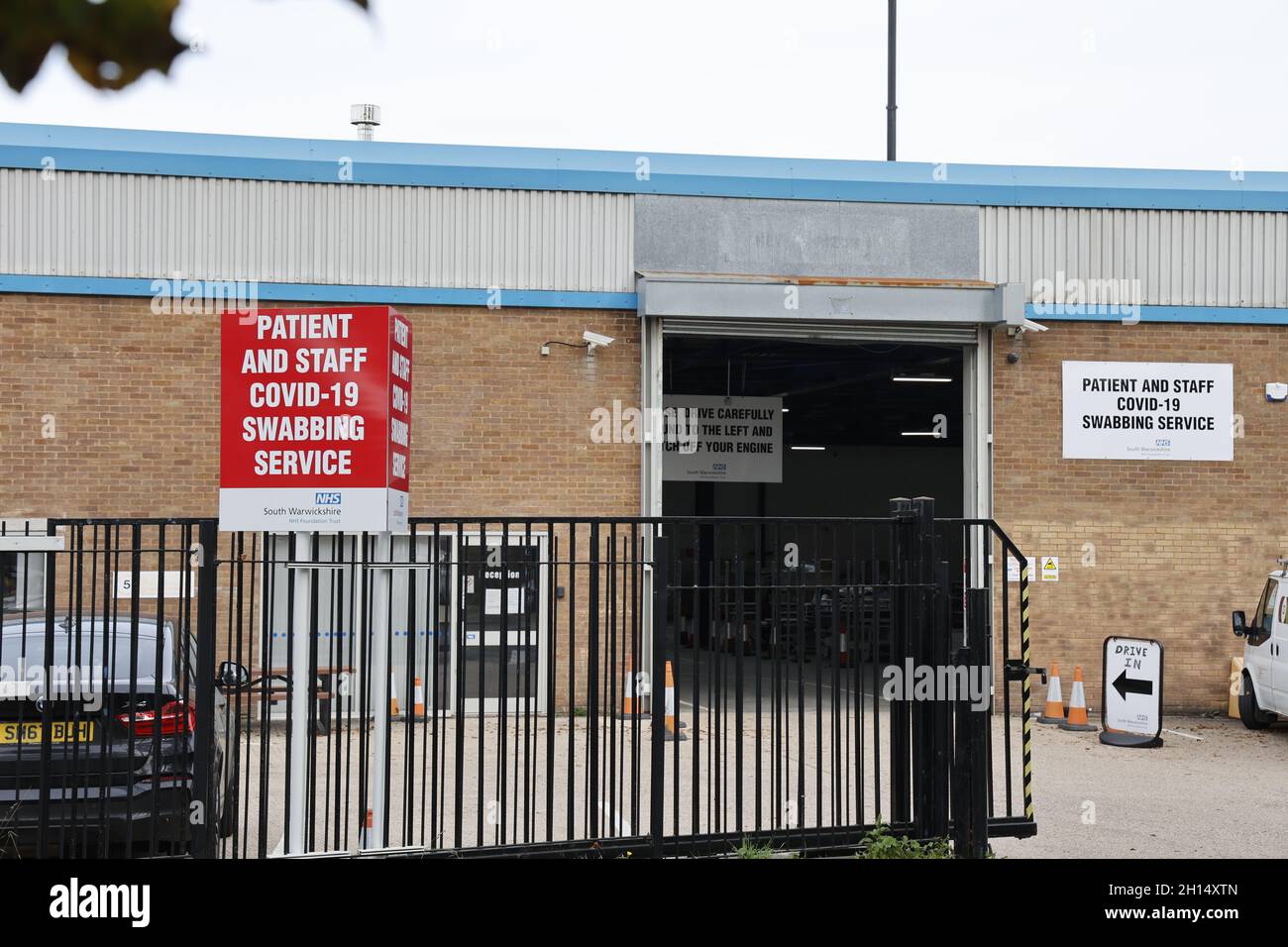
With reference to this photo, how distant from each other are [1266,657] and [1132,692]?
177 centimetres

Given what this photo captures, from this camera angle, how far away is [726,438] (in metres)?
20.1

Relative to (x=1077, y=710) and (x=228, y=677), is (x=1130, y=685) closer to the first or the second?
(x=1077, y=710)

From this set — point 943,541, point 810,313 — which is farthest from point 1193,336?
point 943,541

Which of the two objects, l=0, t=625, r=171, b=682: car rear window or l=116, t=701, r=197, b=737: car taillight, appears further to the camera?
l=0, t=625, r=171, b=682: car rear window

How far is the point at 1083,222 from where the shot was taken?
17188mm

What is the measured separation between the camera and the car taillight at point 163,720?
7.29 m

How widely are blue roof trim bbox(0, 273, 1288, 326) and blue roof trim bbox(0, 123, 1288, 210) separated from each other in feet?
3.98

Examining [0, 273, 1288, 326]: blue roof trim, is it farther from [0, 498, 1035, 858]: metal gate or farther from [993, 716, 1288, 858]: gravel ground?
[0, 498, 1035, 858]: metal gate

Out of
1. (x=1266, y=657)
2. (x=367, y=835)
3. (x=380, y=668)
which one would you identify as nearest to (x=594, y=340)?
(x=1266, y=657)

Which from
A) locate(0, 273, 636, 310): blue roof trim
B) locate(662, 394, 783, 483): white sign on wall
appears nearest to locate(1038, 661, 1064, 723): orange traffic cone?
locate(662, 394, 783, 483): white sign on wall

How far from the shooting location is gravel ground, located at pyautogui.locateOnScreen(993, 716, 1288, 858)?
384 inches

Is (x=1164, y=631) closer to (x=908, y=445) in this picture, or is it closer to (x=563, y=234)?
(x=563, y=234)

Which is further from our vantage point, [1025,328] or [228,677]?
[1025,328]

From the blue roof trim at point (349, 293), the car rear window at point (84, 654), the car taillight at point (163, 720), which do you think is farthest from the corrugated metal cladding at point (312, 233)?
the car taillight at point (163, 720)
